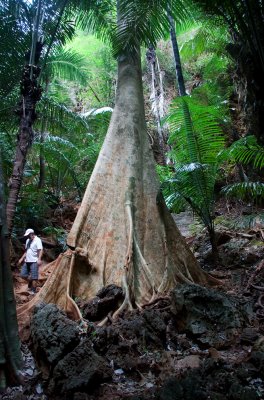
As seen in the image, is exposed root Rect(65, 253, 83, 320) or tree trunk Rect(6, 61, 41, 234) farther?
Answer: tree trunk Rect(6, 61, 41, 234)

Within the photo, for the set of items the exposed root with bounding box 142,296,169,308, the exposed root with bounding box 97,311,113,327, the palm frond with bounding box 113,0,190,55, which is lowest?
the exposed root with bounding box 97,311,113,327

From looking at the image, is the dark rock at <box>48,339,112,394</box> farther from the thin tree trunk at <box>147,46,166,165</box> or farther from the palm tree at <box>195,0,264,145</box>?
the thin tree trunk at <box>147,46,166,165</box>

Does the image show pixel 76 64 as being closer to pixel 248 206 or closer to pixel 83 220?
pixel 248 206

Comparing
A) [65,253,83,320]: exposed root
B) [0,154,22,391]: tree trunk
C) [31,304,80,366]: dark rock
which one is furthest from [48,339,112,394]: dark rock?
[65,253,83,320]: exposed root

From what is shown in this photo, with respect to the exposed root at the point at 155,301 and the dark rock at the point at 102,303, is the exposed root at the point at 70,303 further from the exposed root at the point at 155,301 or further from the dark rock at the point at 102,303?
the exposed root at the point at 155,301

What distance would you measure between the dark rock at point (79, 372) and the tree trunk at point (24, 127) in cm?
294

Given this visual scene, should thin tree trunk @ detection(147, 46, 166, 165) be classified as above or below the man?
above

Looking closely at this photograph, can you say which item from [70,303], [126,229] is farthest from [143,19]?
[70,303]

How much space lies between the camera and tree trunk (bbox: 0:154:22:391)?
2.65 metres

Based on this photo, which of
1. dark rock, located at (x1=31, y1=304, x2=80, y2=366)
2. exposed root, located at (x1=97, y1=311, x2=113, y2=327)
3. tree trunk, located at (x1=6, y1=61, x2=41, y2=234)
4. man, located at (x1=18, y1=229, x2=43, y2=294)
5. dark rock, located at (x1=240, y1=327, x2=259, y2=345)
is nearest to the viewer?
dark rock, located at (x1=31, y1=304, x2=80, y2=366)

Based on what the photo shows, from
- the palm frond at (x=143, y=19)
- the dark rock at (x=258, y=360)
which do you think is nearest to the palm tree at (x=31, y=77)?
the palm frond at (x=143, y=19)

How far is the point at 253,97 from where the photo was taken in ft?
16.5

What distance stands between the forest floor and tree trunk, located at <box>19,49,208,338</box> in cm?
36

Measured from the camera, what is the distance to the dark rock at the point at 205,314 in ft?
11.6
